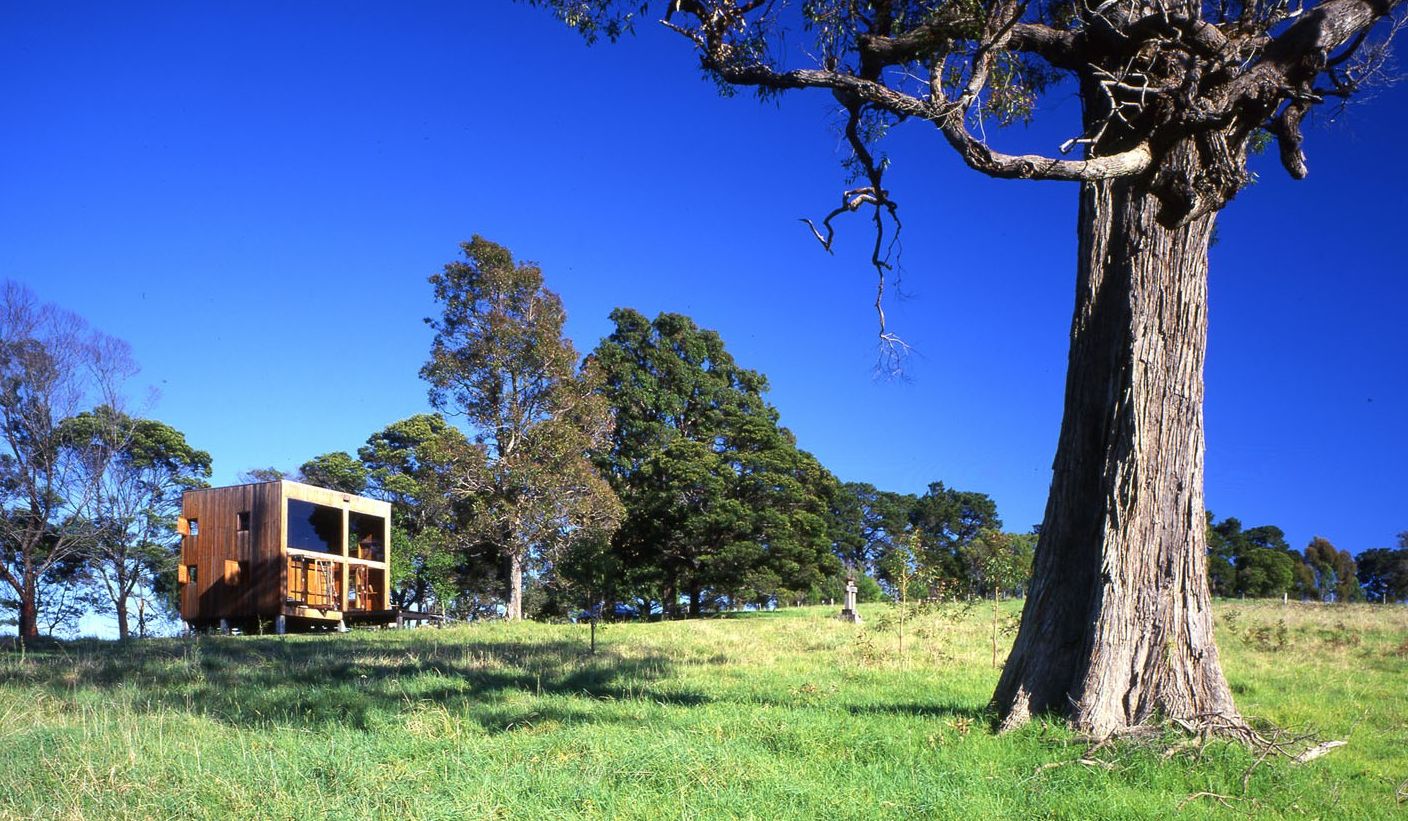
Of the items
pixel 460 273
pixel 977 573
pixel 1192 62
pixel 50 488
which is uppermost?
pixel 460 273

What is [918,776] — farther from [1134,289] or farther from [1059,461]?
[1134,289]

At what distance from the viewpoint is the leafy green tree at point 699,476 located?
35.6m

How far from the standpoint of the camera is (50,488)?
2983cm

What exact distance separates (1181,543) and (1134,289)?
218cm

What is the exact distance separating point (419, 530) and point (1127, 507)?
3827cm

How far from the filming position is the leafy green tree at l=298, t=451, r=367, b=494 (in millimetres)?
43125

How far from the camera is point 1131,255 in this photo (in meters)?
8.48

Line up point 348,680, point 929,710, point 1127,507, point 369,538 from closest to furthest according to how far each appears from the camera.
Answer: point 1127,507
point 929,710
point 348,680
point 369,538

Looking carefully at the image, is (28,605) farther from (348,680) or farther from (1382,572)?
(1382,572)

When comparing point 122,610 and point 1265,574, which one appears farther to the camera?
point 1265,574

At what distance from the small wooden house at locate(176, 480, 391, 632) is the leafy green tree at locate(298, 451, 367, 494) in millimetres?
13018

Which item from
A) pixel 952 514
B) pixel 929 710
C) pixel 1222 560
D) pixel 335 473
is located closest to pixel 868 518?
pixel 952 514

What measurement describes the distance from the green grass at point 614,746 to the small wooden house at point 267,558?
14.8m

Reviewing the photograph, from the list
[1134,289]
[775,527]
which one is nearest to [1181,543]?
[1134,289]
